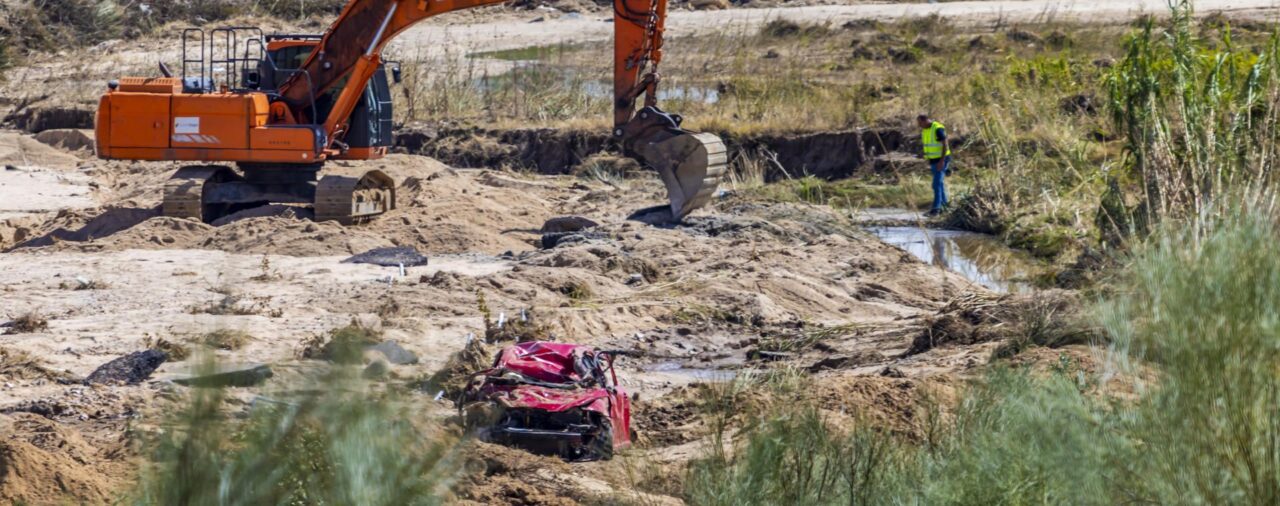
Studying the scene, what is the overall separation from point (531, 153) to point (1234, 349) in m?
20.9

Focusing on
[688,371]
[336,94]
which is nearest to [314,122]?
[336,94]

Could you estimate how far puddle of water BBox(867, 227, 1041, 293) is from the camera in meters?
15.1

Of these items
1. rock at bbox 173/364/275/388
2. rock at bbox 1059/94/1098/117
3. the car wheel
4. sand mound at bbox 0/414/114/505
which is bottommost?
the car wheel

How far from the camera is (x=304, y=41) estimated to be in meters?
17.9

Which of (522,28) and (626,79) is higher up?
(522,28)

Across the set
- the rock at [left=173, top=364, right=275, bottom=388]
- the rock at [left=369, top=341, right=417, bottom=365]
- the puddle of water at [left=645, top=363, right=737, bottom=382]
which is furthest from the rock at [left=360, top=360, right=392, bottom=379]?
the puddle of water at [left=645, top=363, right=737, bottom=382]

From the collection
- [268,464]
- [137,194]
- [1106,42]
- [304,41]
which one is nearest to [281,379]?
[268,464]

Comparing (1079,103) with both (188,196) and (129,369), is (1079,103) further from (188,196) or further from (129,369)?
(129,369)

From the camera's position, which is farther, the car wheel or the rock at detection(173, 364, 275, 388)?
the car wheel

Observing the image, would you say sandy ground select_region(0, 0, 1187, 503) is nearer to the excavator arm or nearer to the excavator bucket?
the excavator bucket

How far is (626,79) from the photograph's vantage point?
53.4 ft

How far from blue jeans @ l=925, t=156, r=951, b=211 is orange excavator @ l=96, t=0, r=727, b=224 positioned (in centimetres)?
421

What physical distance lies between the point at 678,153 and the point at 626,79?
1118 mm

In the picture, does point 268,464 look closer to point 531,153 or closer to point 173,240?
point 173,240
